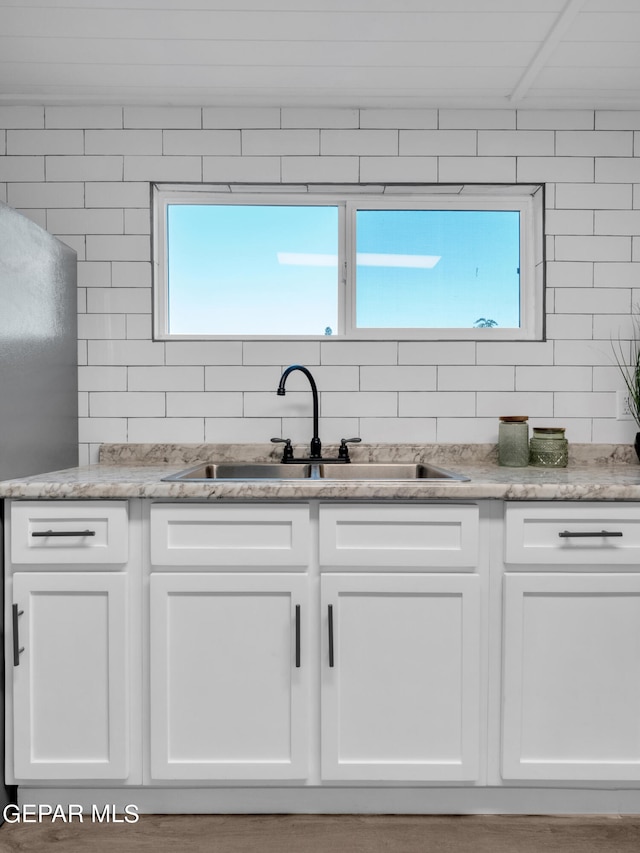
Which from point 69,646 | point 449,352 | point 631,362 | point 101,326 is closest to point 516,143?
point 449,352

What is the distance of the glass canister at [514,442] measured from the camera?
6.48 feet

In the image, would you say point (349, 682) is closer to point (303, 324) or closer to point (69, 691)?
point (69, 691)

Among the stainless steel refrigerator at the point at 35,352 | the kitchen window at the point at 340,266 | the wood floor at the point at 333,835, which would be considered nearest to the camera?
the wood floor at the point at 333,835

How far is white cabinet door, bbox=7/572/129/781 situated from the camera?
4.97ft

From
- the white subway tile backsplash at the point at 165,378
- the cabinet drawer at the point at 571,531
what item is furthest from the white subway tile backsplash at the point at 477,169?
the cabinet drawer at the point at 571,531

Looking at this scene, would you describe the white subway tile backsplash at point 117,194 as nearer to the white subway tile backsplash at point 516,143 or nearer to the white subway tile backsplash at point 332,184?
the white subway tile backsplash at point 332,184

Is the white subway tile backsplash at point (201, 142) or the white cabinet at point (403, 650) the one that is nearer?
the white cabinet at point (403, 650)

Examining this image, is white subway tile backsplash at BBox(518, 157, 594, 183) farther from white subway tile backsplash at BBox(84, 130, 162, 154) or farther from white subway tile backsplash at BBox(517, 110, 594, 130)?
white subway tile backsplash at BBox(84, 130, 162, 154)

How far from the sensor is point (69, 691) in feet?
4.98

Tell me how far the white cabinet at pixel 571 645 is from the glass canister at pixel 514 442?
1.55 ft

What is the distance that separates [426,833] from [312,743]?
1.25 ft

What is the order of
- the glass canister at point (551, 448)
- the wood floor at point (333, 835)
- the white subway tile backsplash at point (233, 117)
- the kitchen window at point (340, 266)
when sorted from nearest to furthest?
1. the wood floor at point (333, 835)
2. the glass canister at point (551, 448)
3. the white subway tile backsplash at point (233, 117)
4. the kitchen window at point (340, 266)

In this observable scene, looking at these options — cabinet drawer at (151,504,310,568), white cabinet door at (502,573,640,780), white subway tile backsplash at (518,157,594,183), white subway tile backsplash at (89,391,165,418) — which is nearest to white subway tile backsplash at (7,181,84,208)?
white subway tile backsplash at (89,391,165,418)

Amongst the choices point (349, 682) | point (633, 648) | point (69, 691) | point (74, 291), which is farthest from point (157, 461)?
point (633, 648)
